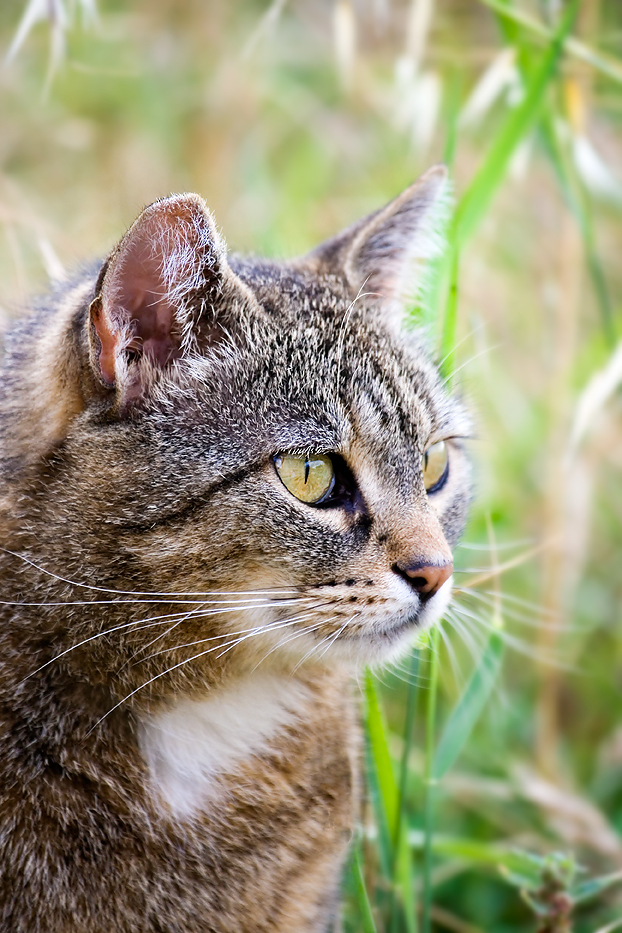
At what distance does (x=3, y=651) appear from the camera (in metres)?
1.51

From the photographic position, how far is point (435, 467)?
178cm

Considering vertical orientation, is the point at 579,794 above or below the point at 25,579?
below

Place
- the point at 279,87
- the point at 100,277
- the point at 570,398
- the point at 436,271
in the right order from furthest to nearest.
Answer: the point at 279,87 < the point at 570,398 < the point at 436,271 < the point at 100,277

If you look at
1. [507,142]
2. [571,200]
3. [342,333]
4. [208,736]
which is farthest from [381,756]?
[571,200]

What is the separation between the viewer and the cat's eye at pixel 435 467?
1.76 m

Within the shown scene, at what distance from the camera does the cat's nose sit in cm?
149

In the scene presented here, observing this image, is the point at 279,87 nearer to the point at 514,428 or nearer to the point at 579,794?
the point at 514,428

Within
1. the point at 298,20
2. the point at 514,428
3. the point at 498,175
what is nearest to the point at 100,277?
the point at 498,175

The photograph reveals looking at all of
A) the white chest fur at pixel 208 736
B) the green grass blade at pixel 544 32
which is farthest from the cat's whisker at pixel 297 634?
the green grass blade at pixel 544 32

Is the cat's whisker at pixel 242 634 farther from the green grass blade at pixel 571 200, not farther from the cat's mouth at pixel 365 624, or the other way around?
the green grass blade at pixel 571 200

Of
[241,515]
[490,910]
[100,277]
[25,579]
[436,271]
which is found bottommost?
[490,910]

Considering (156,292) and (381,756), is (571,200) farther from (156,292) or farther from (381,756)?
(381,756)

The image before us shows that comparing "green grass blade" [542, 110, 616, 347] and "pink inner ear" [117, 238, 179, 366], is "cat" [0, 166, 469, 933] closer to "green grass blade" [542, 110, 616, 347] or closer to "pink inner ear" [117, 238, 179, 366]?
"pink inner ear" [117, 238, 179, 366]

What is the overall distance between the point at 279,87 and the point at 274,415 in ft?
9.02
